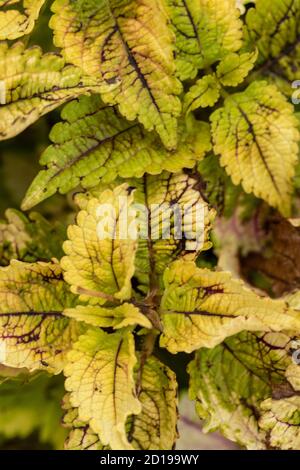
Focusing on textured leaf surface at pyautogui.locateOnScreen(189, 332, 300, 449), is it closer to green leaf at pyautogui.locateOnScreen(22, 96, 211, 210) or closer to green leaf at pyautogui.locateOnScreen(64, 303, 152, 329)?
green leaf at pyautogui.locateOnScreen(64, 303, 152, 329)

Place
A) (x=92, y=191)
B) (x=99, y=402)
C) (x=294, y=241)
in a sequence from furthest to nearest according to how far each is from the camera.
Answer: (x=294, y=241)
(x=92, y=191)
(x=99, y=402)

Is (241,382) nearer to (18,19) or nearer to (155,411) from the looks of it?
(155,411)

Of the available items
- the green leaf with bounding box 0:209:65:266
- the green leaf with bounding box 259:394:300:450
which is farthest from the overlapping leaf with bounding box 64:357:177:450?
the green leaf with bounding box 0:209:65:266

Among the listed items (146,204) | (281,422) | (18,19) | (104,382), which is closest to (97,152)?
(146,204)

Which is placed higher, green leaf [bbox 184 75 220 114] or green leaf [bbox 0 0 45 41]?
green leaf [bbox 0 0 45 41]

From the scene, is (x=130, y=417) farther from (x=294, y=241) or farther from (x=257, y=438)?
(x=294, y=241)

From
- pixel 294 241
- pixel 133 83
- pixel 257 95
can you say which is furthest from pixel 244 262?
pixel 133 83
